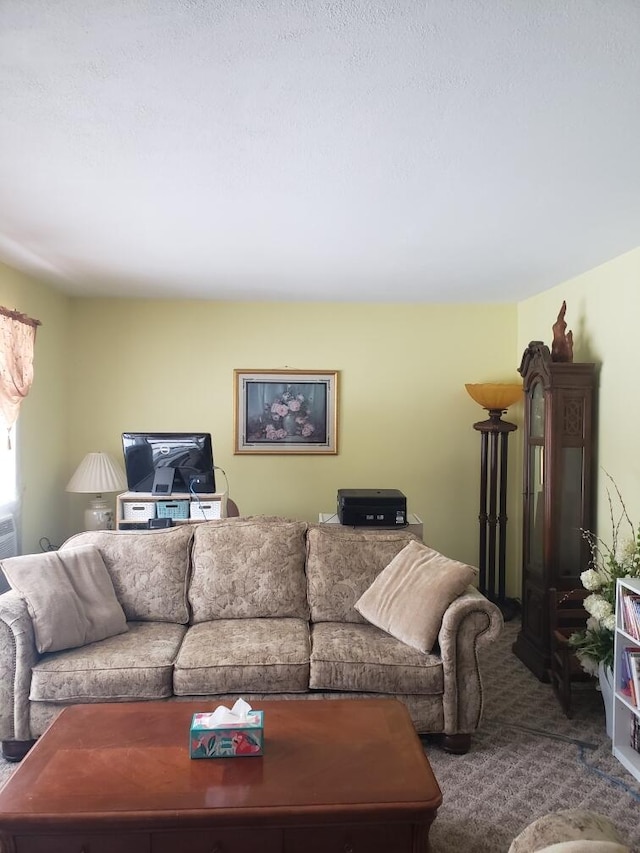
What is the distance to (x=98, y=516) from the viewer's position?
4406 millimetres

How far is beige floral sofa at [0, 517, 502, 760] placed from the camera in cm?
267

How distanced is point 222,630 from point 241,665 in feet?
1.16

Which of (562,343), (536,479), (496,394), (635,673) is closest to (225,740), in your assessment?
(635,673)

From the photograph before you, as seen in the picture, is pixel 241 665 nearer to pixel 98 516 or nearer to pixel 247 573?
pixel 247 573

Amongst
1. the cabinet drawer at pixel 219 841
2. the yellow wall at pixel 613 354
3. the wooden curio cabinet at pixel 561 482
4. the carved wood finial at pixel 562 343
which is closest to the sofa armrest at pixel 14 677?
the cabinet drawer at pixel 219 841

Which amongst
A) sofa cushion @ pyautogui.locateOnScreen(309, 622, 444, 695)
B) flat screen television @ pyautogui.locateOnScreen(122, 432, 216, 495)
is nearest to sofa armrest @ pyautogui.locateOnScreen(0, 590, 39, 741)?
sofa cushion @ pyautogui.locateOnScreen(309, 622, 444, 695)

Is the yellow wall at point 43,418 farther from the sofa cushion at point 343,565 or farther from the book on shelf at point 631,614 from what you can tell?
the book on shelf at point 631,614

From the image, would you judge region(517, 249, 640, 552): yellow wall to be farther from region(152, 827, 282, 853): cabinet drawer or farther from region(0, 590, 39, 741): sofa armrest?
region(0, 590, 39, 741): sofa armrest

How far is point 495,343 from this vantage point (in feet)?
16.5

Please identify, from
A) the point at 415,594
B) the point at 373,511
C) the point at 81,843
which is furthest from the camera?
the point at 373,511

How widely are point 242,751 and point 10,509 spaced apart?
2637 mm

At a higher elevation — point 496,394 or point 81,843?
point 496,394

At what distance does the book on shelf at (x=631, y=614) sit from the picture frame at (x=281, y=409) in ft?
8.64

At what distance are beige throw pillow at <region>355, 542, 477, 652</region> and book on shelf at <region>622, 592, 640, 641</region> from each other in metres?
0.68
